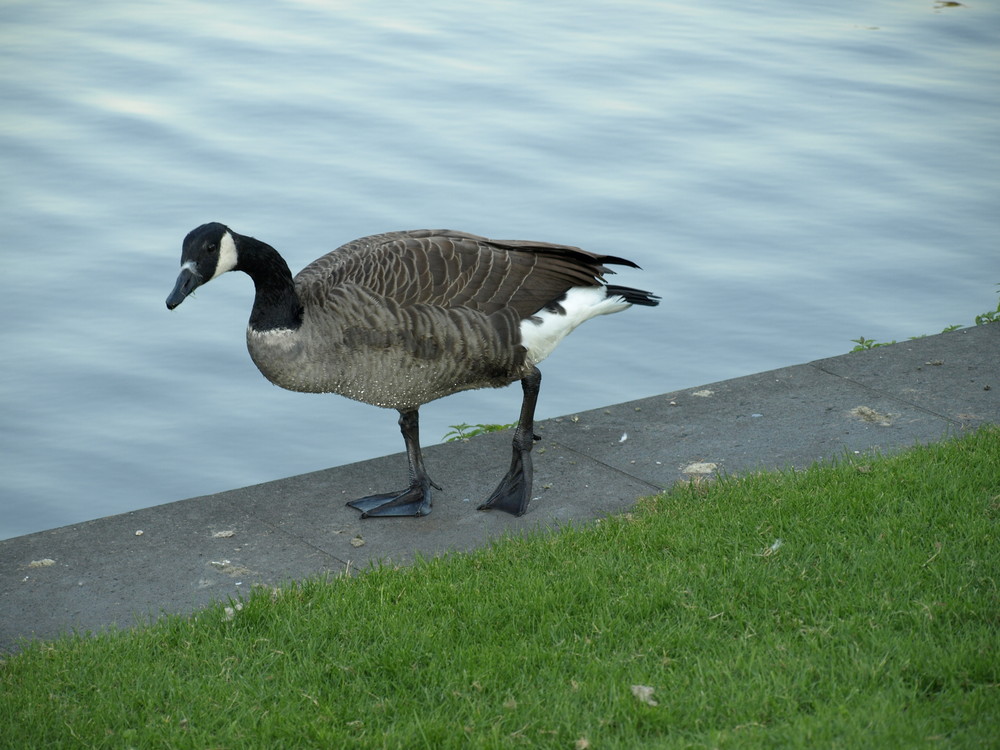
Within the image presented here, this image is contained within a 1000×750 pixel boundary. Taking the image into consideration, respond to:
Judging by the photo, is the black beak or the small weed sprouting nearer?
the black beak

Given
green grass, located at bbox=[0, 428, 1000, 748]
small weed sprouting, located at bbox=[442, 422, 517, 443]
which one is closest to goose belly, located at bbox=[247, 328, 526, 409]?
green grass, located at bbox=[0, 428, 1000, 748]

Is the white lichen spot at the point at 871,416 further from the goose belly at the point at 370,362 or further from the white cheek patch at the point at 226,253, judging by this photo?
the white cheek patch at the point at 226,253

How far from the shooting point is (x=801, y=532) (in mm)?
5043

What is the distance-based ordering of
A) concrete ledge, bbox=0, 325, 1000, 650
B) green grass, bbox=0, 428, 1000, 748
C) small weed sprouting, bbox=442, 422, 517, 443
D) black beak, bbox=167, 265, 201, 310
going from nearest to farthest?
green grass, bbox=0, 428, 1000, 748 → concrete ledge, bbox=0, 325, 1000, 650 → black beak, bbox=167, 265, 201, 310 → small weed sprouting, bbox=442, 422, 517, 443

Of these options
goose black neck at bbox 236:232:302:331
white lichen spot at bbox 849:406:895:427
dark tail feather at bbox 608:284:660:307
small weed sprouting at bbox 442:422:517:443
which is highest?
goose black neck at bbox 236:232:302:331

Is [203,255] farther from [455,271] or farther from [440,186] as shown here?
[440,186]

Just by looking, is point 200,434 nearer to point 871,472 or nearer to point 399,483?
point 399,483

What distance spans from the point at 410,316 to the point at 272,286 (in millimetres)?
589

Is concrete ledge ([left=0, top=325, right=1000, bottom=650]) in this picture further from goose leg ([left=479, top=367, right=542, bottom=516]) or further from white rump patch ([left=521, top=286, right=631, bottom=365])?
white rump patch ([left=521, top=286, right=631, bottom=365])

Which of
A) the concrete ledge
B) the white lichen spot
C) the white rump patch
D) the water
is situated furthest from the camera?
the water

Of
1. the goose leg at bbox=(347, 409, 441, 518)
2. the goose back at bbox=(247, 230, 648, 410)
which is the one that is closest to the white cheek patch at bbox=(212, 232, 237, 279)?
the goose back at bbox=(247, 230, 648, 410)

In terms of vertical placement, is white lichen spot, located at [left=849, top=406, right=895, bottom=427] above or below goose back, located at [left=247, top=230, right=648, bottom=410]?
below

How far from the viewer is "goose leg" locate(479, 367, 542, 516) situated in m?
5.65

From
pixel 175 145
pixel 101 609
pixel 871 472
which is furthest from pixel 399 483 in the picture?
pixel 175 145
